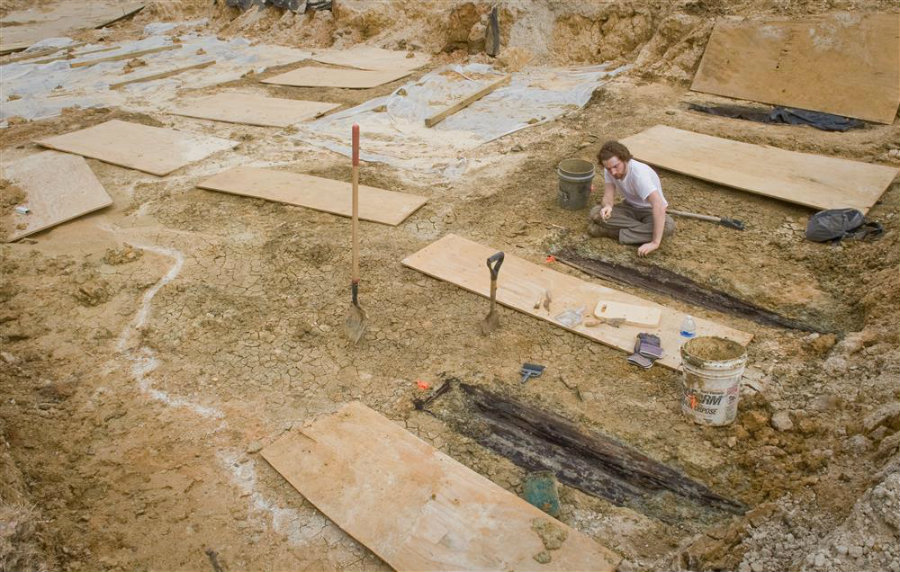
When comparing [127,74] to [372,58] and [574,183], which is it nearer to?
[372,58]

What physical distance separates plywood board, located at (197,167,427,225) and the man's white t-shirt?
6.51 ft

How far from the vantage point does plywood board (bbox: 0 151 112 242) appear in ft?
19.2

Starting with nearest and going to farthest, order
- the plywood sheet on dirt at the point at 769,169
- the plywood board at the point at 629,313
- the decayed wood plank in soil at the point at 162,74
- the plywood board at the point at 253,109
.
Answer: the plywood board at the point at 629,313 → the plywood sheet on dirt at the point at 769,169 → the plywood board at the point at 253,109 → the decayed wood plank in soil at the point at 162,74

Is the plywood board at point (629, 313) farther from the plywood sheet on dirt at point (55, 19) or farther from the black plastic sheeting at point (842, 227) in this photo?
the plywood sheet on dirt at point (55, 19)

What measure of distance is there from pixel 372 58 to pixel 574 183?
7157 millimetres

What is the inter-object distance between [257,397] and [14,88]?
30.2ft

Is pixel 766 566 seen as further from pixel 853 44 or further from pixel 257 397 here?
pixel 853 44

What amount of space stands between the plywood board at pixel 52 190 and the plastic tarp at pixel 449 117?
251 centimetres

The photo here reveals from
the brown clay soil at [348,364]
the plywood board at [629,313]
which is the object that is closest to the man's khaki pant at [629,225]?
the brown clay soil at [348,364]

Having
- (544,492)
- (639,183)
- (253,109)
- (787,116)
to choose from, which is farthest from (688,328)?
(253,109)

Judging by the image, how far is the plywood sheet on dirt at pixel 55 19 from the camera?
14141 millimetres

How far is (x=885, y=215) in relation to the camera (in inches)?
219

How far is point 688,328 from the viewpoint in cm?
432

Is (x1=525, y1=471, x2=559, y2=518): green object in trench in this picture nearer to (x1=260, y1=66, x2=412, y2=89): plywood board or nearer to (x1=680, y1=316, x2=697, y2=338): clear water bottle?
(x1=680, y1=316, x2=697, y2=338): clear water bottle
